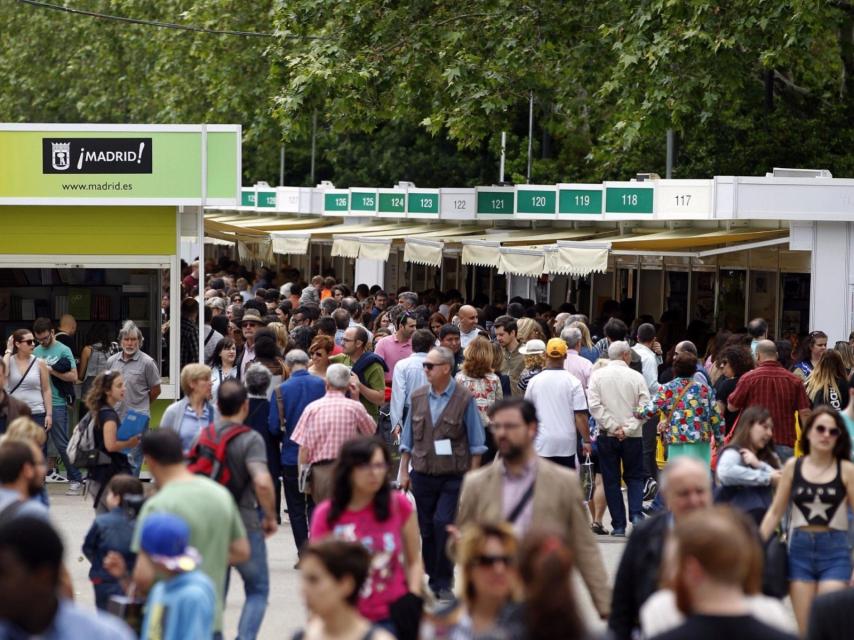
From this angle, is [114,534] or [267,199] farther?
[267,199]

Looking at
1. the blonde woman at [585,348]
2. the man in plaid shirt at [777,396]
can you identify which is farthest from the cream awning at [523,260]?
the man in plaid shirt at [777,396]

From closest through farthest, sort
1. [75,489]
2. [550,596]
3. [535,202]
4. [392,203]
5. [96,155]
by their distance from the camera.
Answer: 1. [550,596]
2. [75,489]
3. [96,155]
4. [535,202]
5. [392,203]

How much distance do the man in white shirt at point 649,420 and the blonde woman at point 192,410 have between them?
491 cm

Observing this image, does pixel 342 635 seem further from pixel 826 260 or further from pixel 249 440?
pixel 826 260

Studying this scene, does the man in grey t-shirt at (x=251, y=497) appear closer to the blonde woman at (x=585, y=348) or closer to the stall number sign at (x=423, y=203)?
the blonde woman at (x=585, y=348)

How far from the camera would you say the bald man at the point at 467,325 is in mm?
15531

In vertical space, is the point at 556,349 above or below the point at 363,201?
below

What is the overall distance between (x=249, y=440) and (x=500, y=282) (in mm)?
20646

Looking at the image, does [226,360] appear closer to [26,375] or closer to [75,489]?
[26,375]

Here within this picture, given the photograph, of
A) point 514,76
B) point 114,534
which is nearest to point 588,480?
point 114,534

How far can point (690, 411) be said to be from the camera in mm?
11867

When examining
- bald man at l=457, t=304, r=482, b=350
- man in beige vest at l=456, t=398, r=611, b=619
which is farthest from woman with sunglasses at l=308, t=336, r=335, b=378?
man in beige vest at l=456, t=398, r=611, b=619

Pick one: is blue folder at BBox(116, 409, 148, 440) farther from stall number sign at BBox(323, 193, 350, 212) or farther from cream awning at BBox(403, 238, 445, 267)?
stall number sign at BBox(323, 193, 350, 212)

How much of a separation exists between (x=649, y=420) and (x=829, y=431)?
5.48 m
